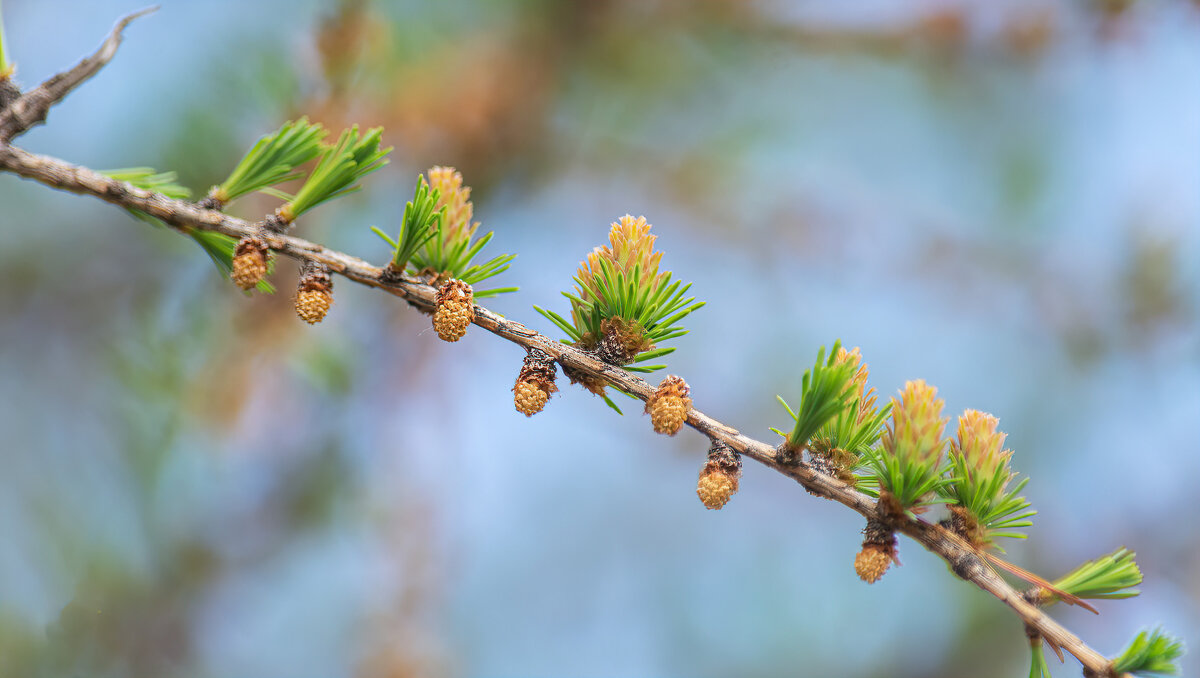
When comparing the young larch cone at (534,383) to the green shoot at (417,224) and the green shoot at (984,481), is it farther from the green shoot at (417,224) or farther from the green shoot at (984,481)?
the green shoot at (984,481)

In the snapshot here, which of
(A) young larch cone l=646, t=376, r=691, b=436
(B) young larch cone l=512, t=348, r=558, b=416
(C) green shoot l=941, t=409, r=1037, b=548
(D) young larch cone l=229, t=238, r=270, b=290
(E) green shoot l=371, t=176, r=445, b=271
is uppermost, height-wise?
(C) green shoot l=941, t=409, r=1037, b=548

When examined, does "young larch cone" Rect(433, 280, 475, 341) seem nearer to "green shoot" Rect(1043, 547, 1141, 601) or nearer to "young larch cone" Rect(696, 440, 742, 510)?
"young larch cone" Rect(696, 440, 742, 510)

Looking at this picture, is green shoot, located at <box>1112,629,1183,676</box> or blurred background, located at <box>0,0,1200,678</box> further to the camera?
blurred background, located at <box>0,0,1200,678</box>

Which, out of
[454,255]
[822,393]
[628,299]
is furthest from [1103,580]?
[454,255]

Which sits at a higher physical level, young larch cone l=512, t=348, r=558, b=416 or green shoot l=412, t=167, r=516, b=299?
green shoot l=412, t=167, r=516, b=299

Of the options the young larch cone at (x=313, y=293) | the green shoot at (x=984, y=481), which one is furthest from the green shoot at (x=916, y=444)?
the young larch cone at (x=313, y=293)

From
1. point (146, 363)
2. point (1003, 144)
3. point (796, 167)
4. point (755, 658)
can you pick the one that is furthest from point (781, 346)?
point (146, 363)

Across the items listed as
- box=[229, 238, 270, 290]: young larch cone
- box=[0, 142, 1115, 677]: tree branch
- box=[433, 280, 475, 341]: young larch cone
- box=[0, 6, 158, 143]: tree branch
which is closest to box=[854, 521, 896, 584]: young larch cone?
box=[0, 142, 1115, 677]: tree branch

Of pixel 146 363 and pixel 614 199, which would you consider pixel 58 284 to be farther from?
pixel 614 199
